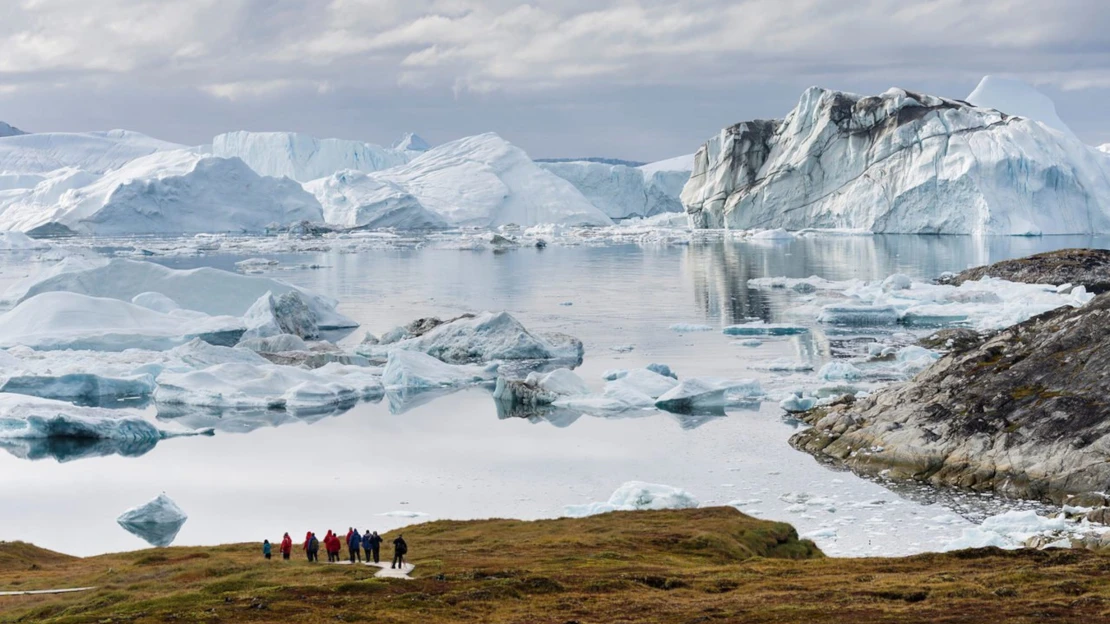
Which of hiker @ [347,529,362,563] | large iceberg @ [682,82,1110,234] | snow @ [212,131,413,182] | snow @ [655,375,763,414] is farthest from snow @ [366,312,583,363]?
snow @ [212,131,413,182]

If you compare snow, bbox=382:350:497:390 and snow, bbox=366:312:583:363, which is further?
snow, bbox=366:312:583:363

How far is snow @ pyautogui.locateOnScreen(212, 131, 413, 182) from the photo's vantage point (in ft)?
557

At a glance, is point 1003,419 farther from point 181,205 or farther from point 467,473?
point 181,205

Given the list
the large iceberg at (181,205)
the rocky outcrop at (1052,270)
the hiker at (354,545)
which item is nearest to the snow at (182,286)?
the hiker at (354,545)

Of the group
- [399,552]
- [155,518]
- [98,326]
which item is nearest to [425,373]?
[98,326]

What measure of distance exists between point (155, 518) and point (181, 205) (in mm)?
97640

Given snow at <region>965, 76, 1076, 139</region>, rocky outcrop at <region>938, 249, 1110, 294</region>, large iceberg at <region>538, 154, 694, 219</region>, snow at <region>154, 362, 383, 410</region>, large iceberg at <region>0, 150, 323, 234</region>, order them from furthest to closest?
large iceberg at <region>538, 154, 694, 219</region>, snow at <region>965, 76, 1076, 139</region>, large iceberg at <region>0, 150, 323, 234</region>, rocky outcrop at <region>938, 249, 1110, 294</region>, snow at <region>154, 362, 383, 410</region>

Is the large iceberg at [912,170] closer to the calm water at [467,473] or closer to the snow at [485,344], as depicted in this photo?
the calm water at [467,473]

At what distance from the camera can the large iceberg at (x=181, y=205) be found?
367 ft

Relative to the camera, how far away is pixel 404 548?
17.0 metres

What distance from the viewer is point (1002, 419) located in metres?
23.6

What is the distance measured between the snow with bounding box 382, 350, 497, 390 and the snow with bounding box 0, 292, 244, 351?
8.87 metres

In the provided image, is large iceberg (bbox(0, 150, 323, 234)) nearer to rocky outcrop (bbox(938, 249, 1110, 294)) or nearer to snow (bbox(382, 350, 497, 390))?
rocky outcrop (bbox(938, 249, 1110, 294))

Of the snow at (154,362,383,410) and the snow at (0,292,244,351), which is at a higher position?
the snow at (0,292,244,351)
